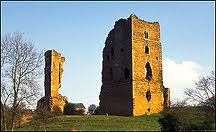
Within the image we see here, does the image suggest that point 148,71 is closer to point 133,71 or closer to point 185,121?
point 133,71

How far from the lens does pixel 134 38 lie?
49.5 meters

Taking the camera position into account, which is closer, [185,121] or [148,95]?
[185,121]

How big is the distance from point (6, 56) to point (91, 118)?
41.2ft

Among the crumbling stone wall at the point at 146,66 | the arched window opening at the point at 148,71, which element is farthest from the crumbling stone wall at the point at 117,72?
the arched window opening at the point at 148,71

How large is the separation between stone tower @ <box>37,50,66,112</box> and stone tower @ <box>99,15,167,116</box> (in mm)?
6586

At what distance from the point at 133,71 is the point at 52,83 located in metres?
9.61

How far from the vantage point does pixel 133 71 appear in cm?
4850

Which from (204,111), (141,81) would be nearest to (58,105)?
(141,81)

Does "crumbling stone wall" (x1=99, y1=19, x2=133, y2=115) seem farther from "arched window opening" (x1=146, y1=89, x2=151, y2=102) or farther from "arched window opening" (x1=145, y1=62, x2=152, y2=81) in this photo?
"arched window opening" (x1=146, y1=89, x2=151, y2=102)

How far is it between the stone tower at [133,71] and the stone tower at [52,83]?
6.59 meters

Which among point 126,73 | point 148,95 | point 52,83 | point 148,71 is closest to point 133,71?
point 126,73

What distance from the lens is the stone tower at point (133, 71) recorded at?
1916 inches

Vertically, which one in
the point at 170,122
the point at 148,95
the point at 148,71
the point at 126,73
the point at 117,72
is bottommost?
the point at 170,122

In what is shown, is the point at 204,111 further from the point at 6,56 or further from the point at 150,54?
the point at 150,54
